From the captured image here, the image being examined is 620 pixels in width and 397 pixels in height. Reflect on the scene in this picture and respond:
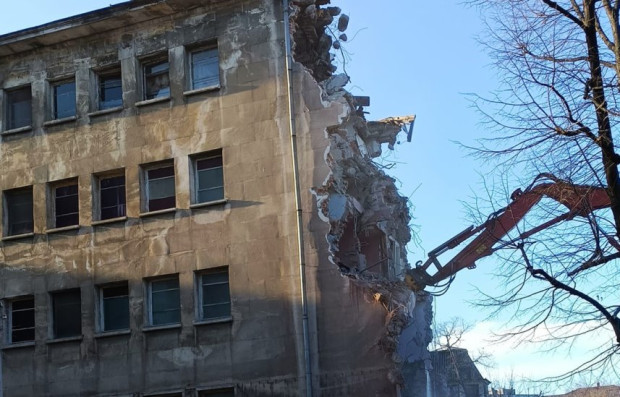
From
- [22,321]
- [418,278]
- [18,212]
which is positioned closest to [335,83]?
[418,278]

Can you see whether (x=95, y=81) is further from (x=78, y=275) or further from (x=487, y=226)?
(x=487, y=226)

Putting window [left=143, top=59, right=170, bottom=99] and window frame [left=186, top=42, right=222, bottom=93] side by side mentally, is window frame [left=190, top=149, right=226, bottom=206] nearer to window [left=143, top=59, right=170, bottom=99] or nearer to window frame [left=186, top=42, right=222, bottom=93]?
window frame [left=186, top=42, right=222, bottom=93]

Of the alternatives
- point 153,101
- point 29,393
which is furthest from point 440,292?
point 29,393

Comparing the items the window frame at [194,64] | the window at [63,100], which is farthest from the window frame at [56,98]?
the window frame at [194,64]

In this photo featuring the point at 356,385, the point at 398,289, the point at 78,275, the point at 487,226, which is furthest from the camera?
the point at 78,275

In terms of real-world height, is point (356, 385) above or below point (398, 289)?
below

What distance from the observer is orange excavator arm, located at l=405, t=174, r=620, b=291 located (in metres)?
13.1

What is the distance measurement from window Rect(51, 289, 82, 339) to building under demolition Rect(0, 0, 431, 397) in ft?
0.18

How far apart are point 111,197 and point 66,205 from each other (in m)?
1.49

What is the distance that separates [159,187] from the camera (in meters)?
24.3

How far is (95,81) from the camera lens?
84.2 ft

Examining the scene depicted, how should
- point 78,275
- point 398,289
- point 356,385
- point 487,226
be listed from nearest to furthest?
point 487,226 → point 356,385 → point 398,289 → point 78,275

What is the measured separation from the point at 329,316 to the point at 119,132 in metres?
8.06

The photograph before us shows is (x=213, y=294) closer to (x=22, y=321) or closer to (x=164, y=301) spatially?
(x=164, y=301)
